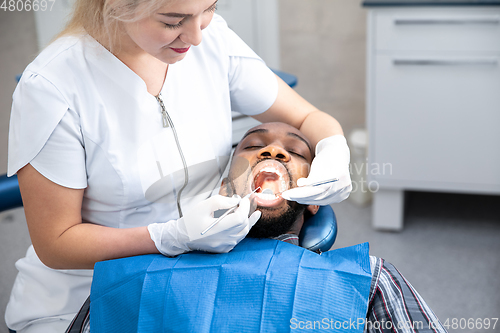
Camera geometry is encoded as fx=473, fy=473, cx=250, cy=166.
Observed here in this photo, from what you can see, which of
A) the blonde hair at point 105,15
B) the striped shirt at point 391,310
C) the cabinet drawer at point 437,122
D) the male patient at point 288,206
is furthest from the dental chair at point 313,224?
the cabinet drawer at point 437,122

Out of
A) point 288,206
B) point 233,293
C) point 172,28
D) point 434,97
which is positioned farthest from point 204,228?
point 434,97

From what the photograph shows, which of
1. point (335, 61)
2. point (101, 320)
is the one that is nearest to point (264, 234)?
point (101, 320)

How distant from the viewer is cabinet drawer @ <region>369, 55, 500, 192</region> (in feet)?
A: 6.62

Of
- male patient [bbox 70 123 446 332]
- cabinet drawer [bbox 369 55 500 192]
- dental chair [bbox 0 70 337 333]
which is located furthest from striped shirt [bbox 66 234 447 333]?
cabinet drawer [bbox 369 55 500 192]

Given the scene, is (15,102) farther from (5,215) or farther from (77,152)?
(5,215)

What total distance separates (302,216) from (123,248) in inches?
18.6

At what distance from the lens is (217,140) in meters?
1.27

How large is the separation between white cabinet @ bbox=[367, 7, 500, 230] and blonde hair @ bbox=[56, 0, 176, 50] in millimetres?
1303

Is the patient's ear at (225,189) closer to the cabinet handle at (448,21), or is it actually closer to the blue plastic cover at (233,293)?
the blue plastic cover at (233,293)

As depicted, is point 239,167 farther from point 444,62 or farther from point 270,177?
point 444,62

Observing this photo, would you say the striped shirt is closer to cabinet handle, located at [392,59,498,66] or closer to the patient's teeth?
the patient's teeth

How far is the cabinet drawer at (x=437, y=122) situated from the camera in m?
2.02

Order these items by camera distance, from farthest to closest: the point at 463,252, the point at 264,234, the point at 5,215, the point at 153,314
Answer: the point at 5,215 → the point at 463,252 → the point at 264,234 → the point at 153,314

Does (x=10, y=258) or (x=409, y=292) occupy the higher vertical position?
(x=409, y=292)
